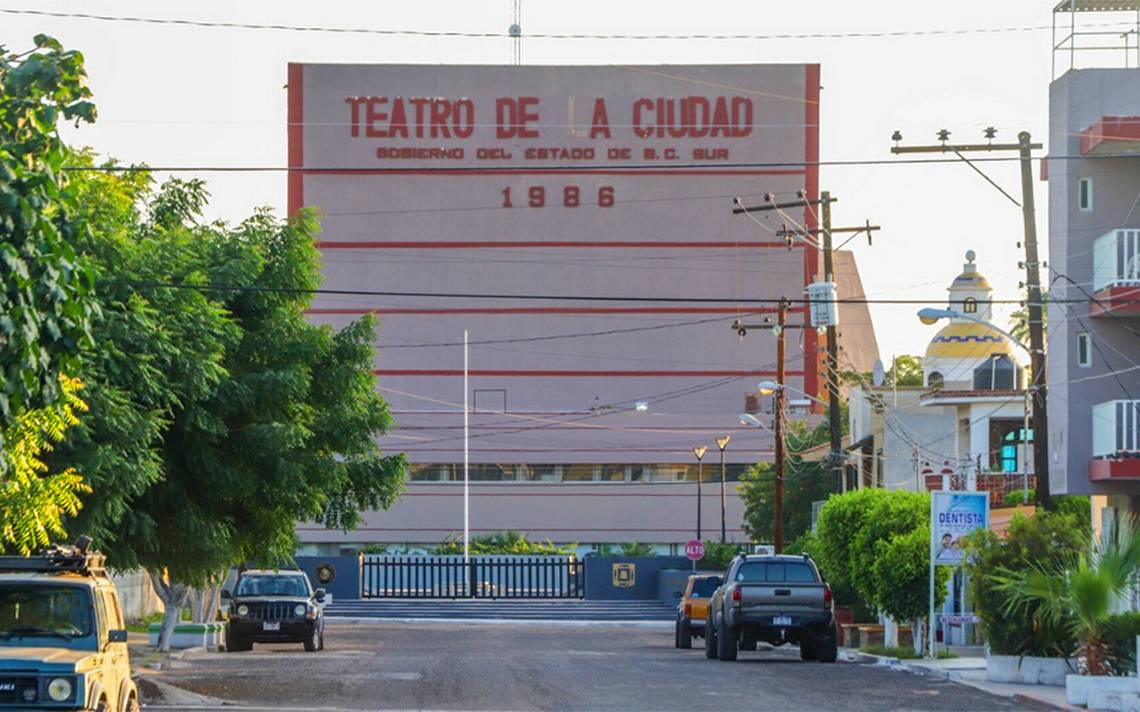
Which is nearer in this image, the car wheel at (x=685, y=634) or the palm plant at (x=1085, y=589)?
the palm plant at (x=1085, y=589)

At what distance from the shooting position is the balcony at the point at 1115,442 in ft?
110

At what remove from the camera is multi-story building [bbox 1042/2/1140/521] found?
3531cm

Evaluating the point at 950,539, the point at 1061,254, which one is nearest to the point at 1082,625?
the point at 950,539

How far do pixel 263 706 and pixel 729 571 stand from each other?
13708mm

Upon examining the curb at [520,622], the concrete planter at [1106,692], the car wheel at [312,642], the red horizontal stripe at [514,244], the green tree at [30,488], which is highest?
the red horizontal stripe at [514,244]

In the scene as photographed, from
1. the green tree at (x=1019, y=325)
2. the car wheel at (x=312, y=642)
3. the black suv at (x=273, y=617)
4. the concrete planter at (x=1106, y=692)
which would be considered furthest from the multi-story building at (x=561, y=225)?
the concrete planter at (x=1106, y=692)

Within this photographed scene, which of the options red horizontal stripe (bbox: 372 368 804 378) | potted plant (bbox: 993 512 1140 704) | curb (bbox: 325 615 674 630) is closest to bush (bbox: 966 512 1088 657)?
potted plant (bbox: 993 512 1140 704)

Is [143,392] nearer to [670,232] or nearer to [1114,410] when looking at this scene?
[1114,410]

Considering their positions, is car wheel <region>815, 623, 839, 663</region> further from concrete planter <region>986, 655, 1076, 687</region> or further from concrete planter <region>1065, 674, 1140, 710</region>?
concrete planter <region>1065, 674, 1140, 710</region>

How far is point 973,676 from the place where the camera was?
28.3m

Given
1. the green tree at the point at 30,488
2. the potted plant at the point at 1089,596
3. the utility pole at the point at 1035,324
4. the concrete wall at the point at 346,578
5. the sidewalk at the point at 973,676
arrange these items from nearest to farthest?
the green tree at the point at 30,488 → the potted plant at the point at 1089,596 → the sidewalk at the point at 973,676 → the utility pole at the point at 1035,324 → the concrete wall at the point at 346,578

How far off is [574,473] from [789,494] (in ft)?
74.7

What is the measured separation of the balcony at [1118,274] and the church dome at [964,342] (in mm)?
31340

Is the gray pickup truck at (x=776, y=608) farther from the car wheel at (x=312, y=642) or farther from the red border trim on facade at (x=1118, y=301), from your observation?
the car wheel at (x=312, y=642)
